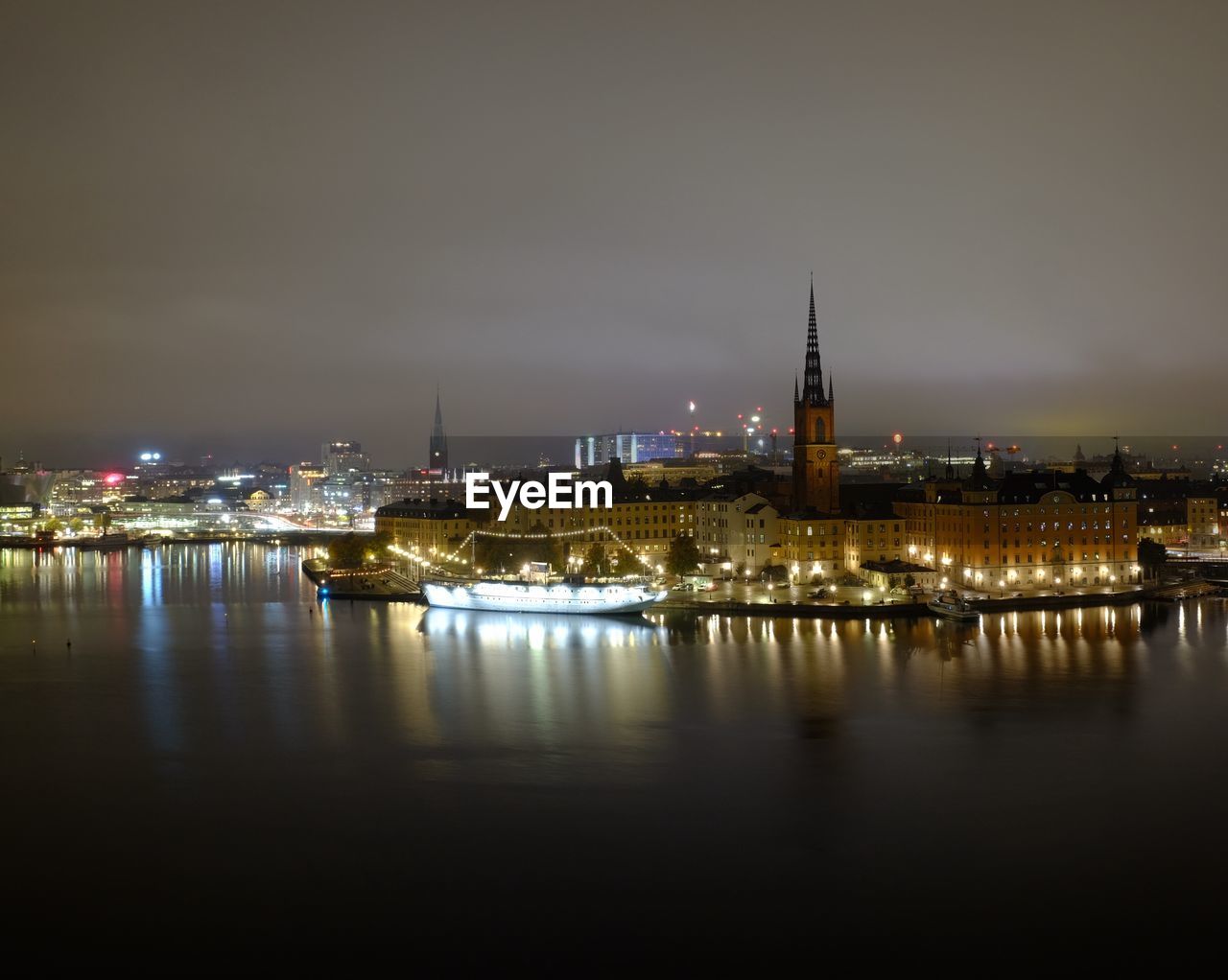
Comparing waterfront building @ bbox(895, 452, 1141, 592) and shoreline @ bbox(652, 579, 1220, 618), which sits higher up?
waterfront building @ bbox(895, 452, 1141, 592)

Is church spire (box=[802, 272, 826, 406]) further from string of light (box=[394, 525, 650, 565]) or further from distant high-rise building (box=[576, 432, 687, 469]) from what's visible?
distant high-rise building (box=[576, 432, 687, 469])

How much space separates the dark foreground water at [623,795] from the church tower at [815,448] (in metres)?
6.82

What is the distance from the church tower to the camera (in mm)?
20297

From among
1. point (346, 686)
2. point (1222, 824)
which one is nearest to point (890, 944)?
point (1222, 824)

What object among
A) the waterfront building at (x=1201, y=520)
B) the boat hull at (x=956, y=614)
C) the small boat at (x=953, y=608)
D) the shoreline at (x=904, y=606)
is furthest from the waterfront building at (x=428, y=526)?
the waterfront building at (x=1201, y=520)

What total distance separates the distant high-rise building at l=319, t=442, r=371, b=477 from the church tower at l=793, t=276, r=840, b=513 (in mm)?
51753

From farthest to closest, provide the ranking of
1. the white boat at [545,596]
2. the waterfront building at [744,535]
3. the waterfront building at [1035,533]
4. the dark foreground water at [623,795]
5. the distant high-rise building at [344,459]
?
the distant high-rise building at [344,459] < the waterfront building at [744,535] < the waterfront building at [1035,533] < the white boat at [545,596] < the dark foreground water at [623,795]

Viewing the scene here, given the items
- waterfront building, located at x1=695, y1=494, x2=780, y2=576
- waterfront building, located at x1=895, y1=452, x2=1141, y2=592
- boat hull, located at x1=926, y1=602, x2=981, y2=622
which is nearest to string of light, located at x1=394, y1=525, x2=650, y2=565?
waterfront building, located at x1=695, y1=494, x2=780, y2=576

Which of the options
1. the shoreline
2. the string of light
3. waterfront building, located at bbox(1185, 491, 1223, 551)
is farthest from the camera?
waterfront building, located at bbox(1185, 491, 1223, 551)

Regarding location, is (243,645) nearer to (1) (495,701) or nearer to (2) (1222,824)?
(1) (495,701)

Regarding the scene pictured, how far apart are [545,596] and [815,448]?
594cm

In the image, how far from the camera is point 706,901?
6234 millimetres

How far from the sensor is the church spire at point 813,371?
20.8m

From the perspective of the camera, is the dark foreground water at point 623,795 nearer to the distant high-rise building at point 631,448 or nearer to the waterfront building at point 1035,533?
the waterfront building at point 1035,533
